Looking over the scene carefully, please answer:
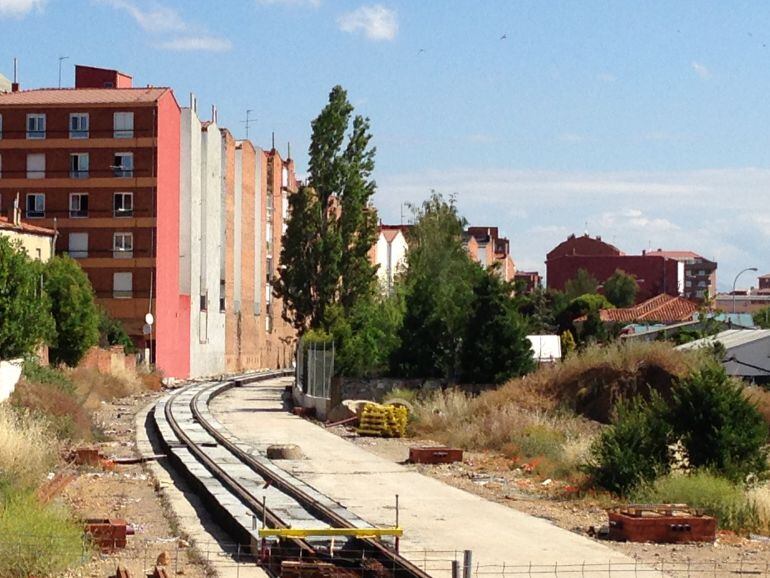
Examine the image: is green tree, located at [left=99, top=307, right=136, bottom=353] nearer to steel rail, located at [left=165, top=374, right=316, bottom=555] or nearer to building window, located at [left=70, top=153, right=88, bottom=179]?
building window, located at [left=70, top=153, right=88, bottom=179]

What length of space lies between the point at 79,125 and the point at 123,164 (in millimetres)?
3706

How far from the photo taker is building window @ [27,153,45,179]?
8025 cm

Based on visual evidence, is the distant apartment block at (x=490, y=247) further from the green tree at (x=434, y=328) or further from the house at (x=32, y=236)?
the green tree at (x=434, y=328)

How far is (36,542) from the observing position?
578 inches

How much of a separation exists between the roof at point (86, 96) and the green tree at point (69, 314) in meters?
18.6

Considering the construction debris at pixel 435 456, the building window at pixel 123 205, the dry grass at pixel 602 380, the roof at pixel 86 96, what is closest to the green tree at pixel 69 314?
the building window at pixel 123 205

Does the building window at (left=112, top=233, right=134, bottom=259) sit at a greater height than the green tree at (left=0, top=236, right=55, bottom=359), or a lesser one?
greater

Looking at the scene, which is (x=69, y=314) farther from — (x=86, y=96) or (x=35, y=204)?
(x=86, y=96)

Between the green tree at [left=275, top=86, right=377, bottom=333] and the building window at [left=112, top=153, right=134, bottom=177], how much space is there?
36.8ft

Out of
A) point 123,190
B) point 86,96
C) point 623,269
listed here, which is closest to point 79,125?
point 86,96

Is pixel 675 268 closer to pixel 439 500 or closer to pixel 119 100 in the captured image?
pixel 119 100

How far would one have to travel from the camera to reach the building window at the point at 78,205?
261 ft

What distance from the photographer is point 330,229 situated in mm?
73000

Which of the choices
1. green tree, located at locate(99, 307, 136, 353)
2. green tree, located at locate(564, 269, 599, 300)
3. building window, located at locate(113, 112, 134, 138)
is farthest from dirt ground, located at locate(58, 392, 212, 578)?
green tree, located at locate(564, 269, 599, 300)
